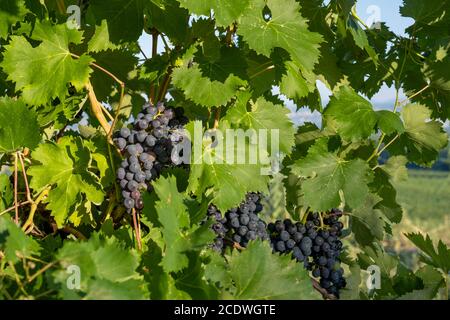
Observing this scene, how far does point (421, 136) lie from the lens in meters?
1.81

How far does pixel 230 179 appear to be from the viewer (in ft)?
4.30

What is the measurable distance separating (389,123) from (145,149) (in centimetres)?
61

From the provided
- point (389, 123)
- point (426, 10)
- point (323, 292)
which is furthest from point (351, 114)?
point (426, 10)

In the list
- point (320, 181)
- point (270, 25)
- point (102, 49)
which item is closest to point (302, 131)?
point (320, 181)

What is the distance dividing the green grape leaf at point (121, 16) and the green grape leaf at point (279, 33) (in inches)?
9.5

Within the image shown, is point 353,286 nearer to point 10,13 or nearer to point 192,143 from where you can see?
point 192,143

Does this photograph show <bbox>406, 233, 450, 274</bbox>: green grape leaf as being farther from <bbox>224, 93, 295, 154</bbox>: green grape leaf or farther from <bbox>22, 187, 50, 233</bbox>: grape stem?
<bbox>22, 187, 50, 233</bbox>: grape stem

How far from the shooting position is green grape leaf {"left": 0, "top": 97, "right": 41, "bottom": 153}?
4.32ft

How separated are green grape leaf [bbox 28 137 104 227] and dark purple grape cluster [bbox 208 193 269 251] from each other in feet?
0.89

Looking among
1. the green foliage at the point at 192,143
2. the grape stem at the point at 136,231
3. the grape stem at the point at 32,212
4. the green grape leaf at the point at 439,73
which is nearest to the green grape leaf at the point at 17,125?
the green foliage at the point at 192,143

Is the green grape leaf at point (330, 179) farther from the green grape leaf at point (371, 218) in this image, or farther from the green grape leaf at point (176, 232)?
the green grape leaf at point (176, 232)

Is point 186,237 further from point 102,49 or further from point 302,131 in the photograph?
point 302,131

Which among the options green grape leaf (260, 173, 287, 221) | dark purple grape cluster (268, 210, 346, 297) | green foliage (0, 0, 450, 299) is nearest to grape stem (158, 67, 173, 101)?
green foliage (0, 0, 450, 299)

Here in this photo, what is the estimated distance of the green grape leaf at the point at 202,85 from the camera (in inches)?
52.7
